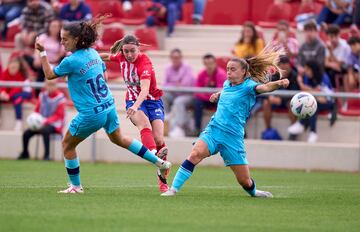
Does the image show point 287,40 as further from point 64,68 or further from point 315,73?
point 64,68

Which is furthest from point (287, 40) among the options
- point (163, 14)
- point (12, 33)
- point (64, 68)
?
point (64, 68)

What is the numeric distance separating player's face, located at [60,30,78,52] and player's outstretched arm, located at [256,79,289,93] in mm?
2140

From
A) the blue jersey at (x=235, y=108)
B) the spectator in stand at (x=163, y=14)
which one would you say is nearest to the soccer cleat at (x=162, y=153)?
the blue jersey at (x=235, y=108)

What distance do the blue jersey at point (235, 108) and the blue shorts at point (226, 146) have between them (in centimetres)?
7

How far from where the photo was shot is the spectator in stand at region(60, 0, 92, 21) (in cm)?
2056

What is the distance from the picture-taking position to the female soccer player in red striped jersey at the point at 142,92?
37.1ft

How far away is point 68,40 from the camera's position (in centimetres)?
1027

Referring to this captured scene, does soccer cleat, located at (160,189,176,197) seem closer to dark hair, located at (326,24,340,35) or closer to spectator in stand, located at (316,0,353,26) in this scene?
dark hair, located at (326,24,340,35)

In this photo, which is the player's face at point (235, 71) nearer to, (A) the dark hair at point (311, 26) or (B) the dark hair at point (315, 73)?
(B) the dark hair at point (315, 73)

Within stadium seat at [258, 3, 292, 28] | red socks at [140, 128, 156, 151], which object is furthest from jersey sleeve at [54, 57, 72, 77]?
stadium seat at [258, 3, 292, 28]

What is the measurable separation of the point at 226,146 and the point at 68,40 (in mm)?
2153

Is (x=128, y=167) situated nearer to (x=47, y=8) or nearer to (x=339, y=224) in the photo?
(x=47, y=8)

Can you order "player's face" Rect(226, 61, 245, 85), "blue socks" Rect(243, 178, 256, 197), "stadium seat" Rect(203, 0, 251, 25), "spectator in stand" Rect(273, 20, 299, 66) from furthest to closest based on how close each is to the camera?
"stadium seat" Rect(203, 0, 251, 25)
"spectator in stand" Rect(273, 20, 299, 66)
"blue socks" Rect(243, 178, 256, 197)
"player's face" Rect(226, 61, 245, 85)

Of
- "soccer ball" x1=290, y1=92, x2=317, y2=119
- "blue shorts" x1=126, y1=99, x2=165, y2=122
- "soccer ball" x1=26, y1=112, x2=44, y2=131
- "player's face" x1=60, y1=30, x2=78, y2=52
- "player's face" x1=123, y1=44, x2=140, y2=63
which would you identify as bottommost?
"soccer ball" x1=26, y1=112, x2=44, y2=131
